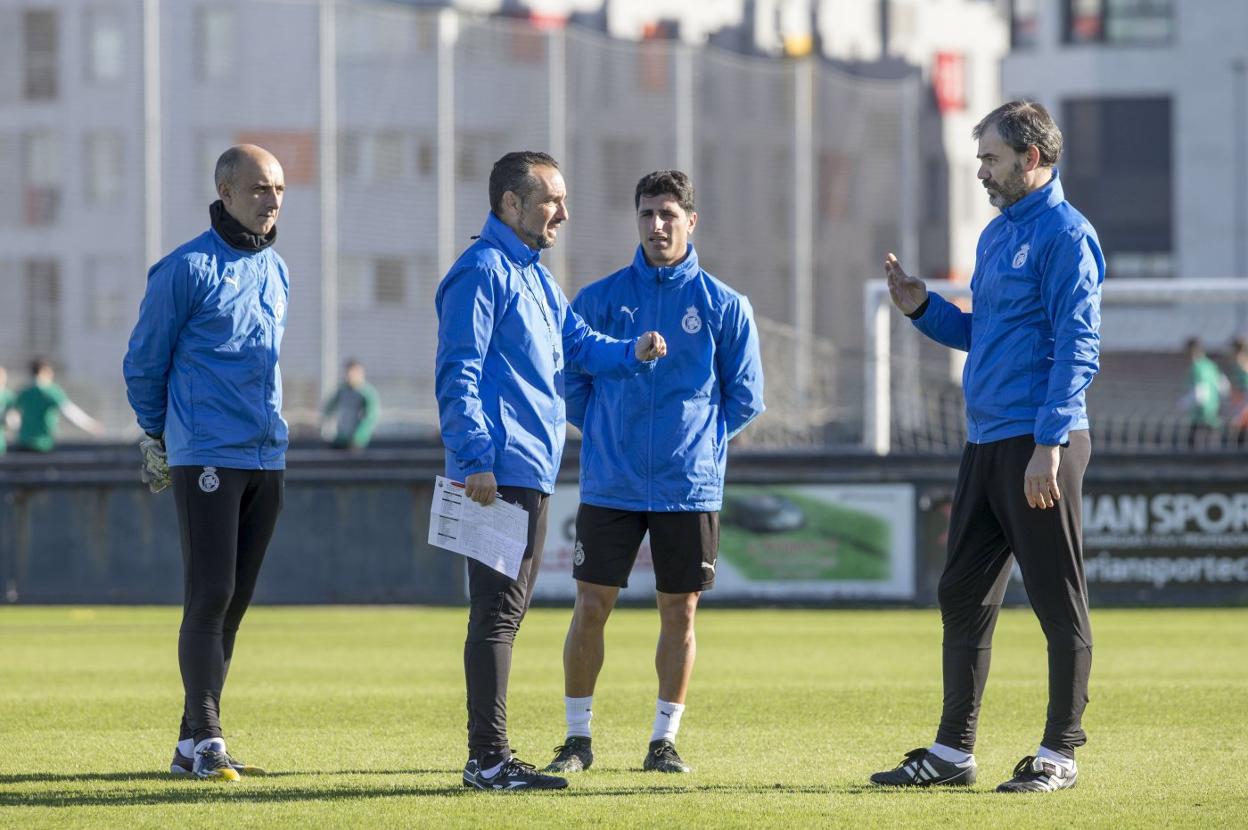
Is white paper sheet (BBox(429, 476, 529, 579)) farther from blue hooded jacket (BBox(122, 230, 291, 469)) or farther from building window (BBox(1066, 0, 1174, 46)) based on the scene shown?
building window (BBox(1066, 0, 1174, 46))

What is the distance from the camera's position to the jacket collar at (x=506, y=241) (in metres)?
7.07

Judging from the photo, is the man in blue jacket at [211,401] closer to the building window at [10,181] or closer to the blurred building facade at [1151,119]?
the building window at [10,181]

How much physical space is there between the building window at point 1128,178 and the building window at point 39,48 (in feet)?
104

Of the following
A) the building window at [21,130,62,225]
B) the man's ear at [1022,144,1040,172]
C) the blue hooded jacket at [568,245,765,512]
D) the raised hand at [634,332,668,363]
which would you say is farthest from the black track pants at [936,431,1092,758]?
the building window at [21,130,62,225]

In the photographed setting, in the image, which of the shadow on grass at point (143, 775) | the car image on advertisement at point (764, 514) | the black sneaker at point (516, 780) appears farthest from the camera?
the car image on advertisement at point (764, 514)

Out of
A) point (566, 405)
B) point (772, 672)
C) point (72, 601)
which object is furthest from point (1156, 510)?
point (566, 405)

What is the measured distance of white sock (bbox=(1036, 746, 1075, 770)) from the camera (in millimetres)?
6988

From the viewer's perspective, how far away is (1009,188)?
704 cm

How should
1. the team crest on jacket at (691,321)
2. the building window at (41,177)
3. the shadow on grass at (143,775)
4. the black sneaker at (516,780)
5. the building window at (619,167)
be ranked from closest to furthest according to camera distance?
the black sneaker at (516,780) → the shadow on grass at (143,775) → the team crest on jacket at (691,321) → the building window at (41,177) → the building window at (619,167)

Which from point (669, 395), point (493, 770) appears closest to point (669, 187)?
point (669, 395)

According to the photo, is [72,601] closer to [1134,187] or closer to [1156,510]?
[1156,510]

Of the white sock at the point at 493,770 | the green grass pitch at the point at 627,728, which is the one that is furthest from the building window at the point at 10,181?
the white sock at the point at 493,770

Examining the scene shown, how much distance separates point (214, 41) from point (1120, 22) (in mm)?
33332

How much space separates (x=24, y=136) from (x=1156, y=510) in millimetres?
13280
